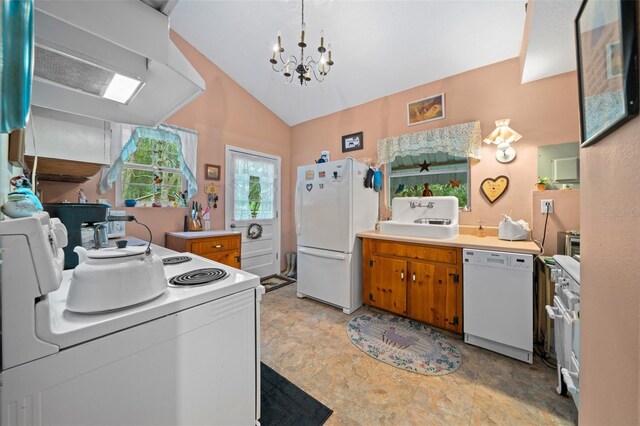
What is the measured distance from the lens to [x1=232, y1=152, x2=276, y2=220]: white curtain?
354 cm

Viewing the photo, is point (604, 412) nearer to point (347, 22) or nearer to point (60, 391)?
point (60, 391)

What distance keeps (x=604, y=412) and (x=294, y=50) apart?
3504 mm

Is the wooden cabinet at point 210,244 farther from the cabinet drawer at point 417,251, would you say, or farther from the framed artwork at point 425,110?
the framed artwork at point 425,110

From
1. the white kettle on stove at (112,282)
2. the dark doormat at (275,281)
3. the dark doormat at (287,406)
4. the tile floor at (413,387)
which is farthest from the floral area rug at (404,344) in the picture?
the white kettle on stove at (112,282)

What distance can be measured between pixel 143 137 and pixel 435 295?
353 cm

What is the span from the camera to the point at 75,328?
0.62m

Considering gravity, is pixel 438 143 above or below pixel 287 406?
above

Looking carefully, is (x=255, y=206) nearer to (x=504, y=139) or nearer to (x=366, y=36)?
(x=366, y=36)

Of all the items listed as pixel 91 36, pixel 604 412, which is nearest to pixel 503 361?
pixel 604 412

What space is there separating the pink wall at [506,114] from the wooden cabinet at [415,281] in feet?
2.59

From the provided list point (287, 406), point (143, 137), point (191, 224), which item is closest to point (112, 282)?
point (287, 406)

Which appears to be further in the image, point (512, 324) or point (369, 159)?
point (369, 159)

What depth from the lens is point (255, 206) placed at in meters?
3.76

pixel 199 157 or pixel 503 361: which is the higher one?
pixel 199 157
